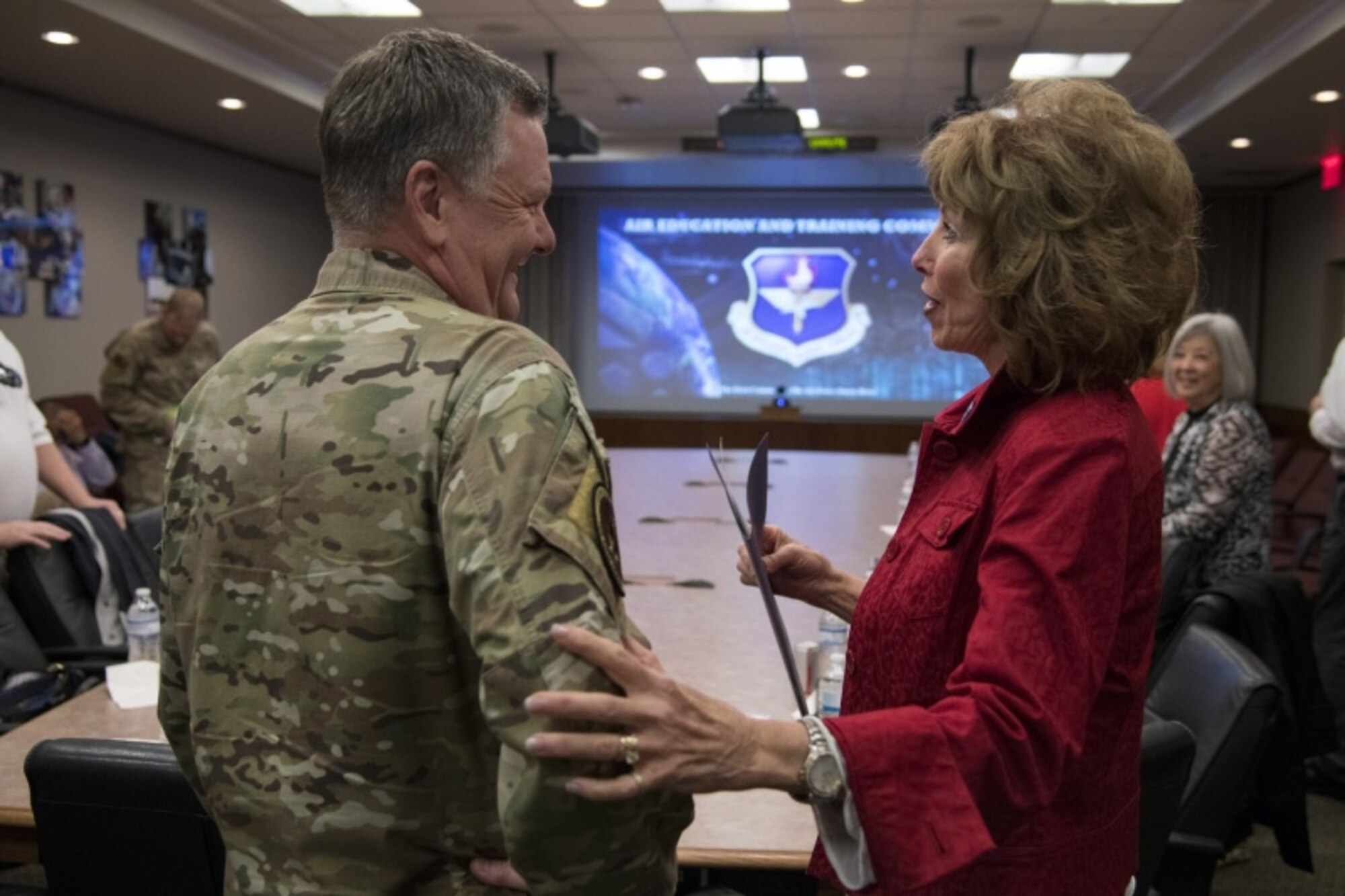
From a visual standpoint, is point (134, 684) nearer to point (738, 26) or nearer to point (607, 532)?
point (607, 532)

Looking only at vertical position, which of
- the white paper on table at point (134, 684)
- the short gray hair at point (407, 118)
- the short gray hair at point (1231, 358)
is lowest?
the white paper on table at point (134, 684)

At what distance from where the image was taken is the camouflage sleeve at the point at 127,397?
19.0ft

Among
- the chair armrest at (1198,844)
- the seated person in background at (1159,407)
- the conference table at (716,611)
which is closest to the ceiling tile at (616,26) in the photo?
the conference table at (716,611)

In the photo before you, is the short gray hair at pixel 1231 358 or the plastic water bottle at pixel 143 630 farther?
the short gray hair at pixel 1231 358

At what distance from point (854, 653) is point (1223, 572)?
2761 mm

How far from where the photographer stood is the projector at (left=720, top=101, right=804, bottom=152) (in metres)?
7.08

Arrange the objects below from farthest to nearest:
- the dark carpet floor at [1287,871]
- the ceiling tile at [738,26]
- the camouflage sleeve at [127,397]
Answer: the ceiling tile at [738,26], the camouflage sleeve at [127,397], the dark carpet floor at [1287,871]

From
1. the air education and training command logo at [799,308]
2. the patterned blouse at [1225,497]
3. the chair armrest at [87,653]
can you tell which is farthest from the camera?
the air education and training command logo at [799,308]

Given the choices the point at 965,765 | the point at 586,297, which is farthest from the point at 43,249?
the point at 965,765

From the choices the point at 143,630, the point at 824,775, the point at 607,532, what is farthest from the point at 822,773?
the point at 143,630

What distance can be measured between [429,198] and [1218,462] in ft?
10.0

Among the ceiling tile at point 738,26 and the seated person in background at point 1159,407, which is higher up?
the ceiling tile at point 738,26

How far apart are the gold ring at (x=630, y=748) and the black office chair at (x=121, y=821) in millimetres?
818

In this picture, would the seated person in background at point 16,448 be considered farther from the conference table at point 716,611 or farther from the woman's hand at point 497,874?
the woman's hand at point 497,874
